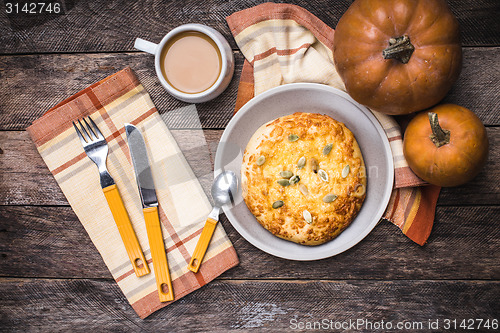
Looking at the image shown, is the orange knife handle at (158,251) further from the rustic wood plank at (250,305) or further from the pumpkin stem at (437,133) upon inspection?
the pumpkin stem at (437,133)

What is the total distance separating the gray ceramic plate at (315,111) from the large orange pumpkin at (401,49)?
236 millimetres

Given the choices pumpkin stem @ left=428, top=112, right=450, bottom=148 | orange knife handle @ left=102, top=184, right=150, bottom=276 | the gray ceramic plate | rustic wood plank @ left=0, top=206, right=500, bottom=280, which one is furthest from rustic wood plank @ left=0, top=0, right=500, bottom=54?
rustic wood plank @ left=0, top=206, right=500, bottom=280

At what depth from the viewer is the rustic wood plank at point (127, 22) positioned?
1803mm

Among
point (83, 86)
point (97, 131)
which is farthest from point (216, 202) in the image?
point (83, 86)

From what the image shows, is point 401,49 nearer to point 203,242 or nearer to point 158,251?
point 203,242

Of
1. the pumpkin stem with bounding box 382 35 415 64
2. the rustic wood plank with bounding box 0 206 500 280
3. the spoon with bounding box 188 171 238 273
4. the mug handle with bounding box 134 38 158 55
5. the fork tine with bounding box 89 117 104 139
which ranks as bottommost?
the rustic wood plank with bounding box 0 206 500 280

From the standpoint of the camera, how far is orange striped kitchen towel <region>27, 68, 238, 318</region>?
188cm

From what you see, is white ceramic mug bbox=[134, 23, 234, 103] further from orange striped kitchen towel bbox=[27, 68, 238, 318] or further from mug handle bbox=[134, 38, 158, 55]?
orange striped kitchen towel bbox=[27, 68, 238, 318]

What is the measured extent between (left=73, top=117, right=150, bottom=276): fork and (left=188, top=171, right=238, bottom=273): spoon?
0.28m

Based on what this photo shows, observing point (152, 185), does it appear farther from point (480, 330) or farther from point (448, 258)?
point (480, 330)

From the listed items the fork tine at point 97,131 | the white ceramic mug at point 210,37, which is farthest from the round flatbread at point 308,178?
the fork tine at point 97,131

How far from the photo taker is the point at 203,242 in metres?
1.85

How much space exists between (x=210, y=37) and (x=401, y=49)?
0.84 meters

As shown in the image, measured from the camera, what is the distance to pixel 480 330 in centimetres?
187
